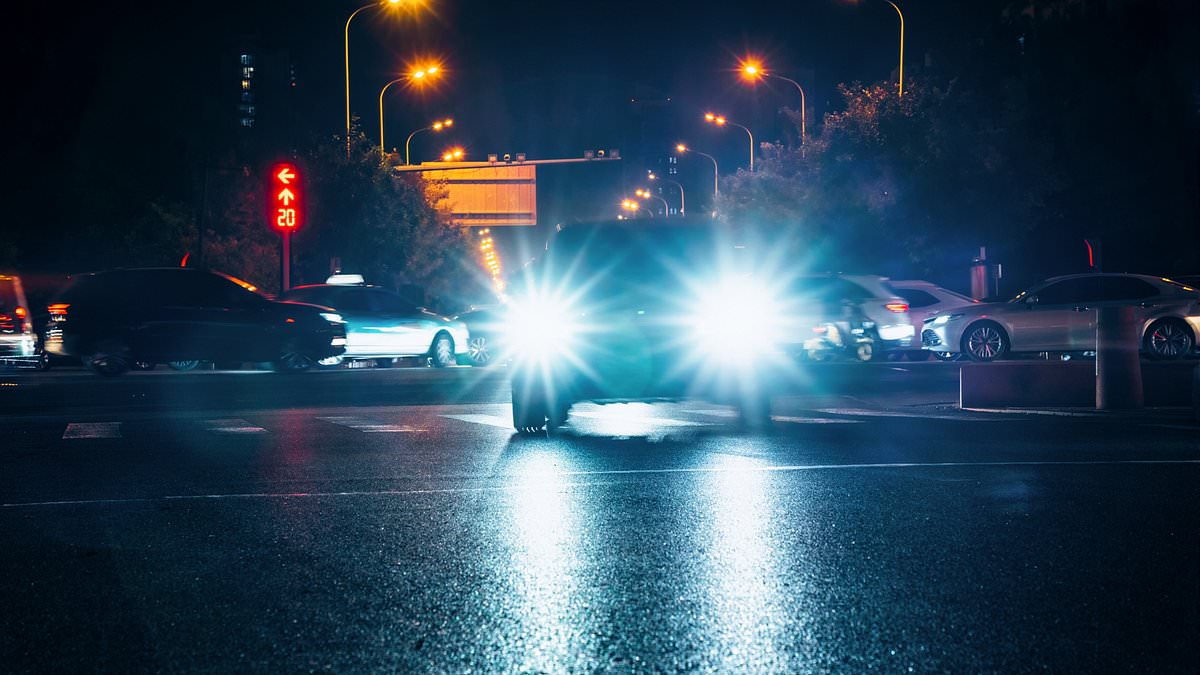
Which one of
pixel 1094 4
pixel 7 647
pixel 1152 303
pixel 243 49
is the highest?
pixel 243 49

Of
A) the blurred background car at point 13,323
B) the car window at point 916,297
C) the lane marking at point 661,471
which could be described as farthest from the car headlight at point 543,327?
the car window at point 916,297

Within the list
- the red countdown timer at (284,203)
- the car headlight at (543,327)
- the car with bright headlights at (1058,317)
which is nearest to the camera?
the car headlight at (543,327)

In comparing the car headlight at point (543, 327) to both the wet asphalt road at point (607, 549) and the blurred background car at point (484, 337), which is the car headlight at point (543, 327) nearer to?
the wet asphalt road at point (607, 549)

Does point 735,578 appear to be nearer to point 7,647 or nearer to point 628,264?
point 7,647

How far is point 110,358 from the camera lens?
81.5ft

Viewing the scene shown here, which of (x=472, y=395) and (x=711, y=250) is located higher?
(x=711, y=250)

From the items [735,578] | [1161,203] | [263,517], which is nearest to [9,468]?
[263,517]

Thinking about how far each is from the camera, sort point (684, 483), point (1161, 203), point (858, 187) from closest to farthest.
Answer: point (684, 483) → point (1161, 203) → point (858, 187)

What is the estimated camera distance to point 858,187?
4681cm

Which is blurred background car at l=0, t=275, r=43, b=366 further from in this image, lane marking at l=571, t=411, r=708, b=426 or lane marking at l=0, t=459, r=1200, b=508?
lane marking at l=0, t=459, r=1200, b=508

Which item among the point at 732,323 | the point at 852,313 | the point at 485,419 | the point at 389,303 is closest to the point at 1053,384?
the point at 732,323

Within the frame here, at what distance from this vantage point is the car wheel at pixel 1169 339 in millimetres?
24312

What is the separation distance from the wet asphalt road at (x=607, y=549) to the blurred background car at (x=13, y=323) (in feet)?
40.8

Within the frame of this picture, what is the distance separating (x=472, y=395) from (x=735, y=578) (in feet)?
42.9
